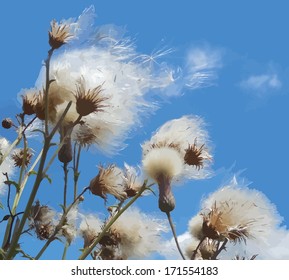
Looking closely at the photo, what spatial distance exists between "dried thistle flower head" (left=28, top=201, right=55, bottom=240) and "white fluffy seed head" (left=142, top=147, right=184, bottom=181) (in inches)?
21.7

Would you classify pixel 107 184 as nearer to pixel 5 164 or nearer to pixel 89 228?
pixel 89 228

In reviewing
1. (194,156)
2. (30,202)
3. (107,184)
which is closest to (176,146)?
(194,156)

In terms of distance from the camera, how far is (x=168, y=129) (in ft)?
9.30

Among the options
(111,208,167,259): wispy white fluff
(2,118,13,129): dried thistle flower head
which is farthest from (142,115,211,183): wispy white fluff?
(2,118,13,129): dried thistle flower head

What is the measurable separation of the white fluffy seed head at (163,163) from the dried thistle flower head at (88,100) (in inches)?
15.2

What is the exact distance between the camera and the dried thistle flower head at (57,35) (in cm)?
223

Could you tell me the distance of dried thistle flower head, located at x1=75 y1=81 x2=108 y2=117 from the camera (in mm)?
2232

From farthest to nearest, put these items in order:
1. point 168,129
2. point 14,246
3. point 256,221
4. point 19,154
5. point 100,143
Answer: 1. point 19,154
2. point 168,129
3. point 100,143
4. point 256,221
5. point 14,246

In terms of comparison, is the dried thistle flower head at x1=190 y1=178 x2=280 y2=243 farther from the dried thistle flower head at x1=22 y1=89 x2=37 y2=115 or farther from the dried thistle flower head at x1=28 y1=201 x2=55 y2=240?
the dried thistle flower head at x1=22 y1=89 x2=37 y2=115

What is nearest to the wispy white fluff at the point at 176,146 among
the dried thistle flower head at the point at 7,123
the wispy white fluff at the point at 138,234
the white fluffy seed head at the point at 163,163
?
the white fluffy seed head at the point at 163,163
